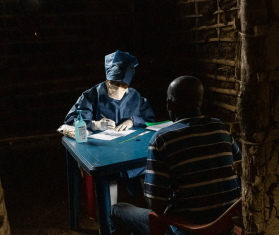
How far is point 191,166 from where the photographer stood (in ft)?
5.49

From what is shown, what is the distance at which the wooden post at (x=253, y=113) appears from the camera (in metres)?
0.98

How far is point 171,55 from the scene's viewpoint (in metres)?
5.41

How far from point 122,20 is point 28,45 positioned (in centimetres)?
179

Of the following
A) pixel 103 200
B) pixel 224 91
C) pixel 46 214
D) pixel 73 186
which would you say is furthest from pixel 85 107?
pixel 224 91

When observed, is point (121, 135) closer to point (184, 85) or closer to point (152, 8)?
point (184, 85)

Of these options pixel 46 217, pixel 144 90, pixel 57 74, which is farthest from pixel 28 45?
pixel 46 217

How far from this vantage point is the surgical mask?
3.46m

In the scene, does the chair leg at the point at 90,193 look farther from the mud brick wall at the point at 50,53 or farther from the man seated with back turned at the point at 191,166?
the mud brick wall at the point at 50,53

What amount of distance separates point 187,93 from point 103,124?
168cm

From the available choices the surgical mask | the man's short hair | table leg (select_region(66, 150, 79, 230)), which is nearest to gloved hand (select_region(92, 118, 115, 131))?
the surgical mask

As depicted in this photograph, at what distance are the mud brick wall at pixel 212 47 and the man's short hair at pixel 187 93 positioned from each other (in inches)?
81.6

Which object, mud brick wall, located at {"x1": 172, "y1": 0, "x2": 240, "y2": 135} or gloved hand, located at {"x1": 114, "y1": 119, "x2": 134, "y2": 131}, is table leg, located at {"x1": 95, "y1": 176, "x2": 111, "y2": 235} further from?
mud brick wall, located at {"x1": 172, "y1": 0, "x2": 240, "y2": 135}

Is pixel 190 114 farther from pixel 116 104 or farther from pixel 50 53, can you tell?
pixel 50 53

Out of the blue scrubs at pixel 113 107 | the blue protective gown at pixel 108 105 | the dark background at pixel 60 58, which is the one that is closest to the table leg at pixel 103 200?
the blue scrubs at pixel 113 107
